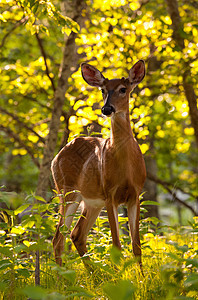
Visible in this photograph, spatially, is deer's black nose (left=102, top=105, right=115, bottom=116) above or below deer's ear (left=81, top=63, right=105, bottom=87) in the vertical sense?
below

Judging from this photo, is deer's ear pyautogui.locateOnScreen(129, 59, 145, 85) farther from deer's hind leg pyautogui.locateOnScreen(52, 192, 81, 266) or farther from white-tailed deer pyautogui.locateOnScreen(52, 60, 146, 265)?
deer's hind leg pyautogui.locateOnScreen(52, 192, 81, 266)

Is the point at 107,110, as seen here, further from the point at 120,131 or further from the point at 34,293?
the point at 34,293

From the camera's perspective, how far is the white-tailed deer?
4.65 metres

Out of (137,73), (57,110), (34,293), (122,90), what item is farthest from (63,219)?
(34,293)

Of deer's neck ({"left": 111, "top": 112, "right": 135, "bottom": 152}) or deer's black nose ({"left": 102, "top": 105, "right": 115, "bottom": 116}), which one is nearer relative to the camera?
deer's black nose ({"left": 102, "top": 105, "right": 115, "bottom": 116})

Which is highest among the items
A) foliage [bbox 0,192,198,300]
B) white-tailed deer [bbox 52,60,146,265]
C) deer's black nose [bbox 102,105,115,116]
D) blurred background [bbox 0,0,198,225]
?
blurred background [bbox 0,0,198,225]

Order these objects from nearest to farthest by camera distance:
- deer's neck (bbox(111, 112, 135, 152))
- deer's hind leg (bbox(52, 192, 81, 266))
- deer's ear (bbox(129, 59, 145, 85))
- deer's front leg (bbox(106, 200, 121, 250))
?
deer's front leg (bbox(106, 200, 121, 250)) → deer's neck (bbox(111, 112, 135, 152)) → deer's ear (bbox(129, 59, 145, 85)) → deer's hind leg (bbox(52, 192, 81, 266))

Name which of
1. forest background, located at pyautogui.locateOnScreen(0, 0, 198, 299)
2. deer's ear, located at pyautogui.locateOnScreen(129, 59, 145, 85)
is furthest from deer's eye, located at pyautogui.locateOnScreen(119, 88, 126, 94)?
forest background, located at pyautogui.locateOnScreen(0, 0, 198, 299)

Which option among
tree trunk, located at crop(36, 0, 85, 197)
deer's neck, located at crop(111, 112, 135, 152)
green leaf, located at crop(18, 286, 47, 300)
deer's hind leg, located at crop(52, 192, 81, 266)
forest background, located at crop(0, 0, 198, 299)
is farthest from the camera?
forest background, located at crop(0, 0, 198, 299)

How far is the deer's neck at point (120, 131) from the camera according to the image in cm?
479

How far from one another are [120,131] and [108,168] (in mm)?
441

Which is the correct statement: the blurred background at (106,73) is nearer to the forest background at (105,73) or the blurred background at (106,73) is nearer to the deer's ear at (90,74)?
A: the forest background at (105,73)

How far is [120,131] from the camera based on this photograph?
15.8 feet

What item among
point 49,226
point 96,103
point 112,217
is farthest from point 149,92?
point 49,226
